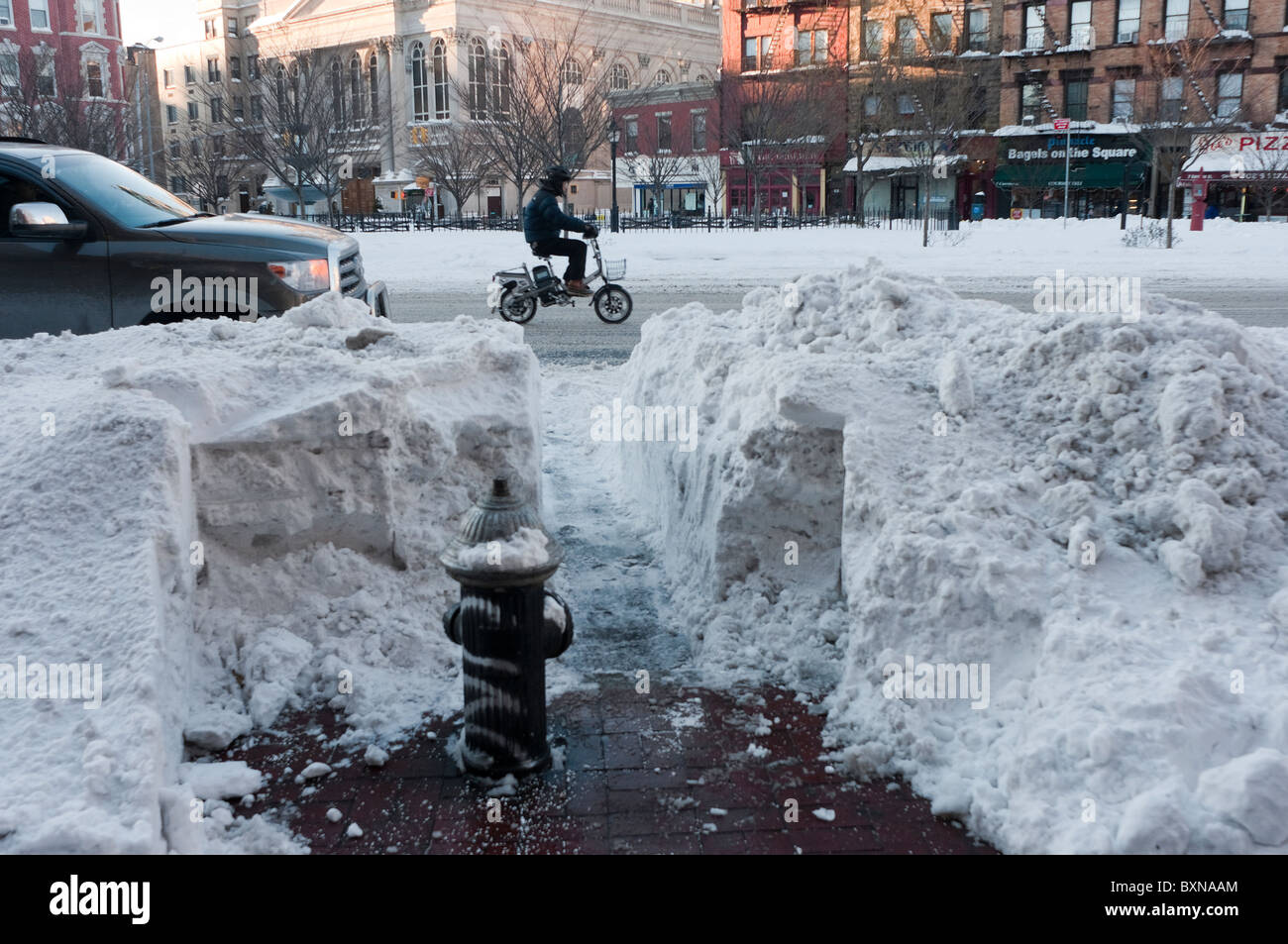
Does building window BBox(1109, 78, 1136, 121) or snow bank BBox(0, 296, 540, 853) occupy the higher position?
building window BBox(1109, 78, 1136, 121)

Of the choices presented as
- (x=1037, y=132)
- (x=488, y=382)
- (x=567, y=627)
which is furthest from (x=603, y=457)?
(x=1037, y=132)

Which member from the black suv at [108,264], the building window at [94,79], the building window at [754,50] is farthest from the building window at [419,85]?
the black suv at [108,264]

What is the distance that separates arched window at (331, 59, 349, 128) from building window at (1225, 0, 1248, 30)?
109 ft

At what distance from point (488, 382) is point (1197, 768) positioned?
3.52m

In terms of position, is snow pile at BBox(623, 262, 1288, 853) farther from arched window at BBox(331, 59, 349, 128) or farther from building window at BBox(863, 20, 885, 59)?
building window at BBox(863, 20, 885, 59)

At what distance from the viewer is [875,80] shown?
137 ft

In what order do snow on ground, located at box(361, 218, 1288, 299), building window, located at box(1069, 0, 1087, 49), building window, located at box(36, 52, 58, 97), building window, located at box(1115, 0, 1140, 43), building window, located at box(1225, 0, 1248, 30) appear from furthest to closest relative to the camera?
building window, located at box(1069, 0, 1087, 49) → building window, located at box(1115, 0, 1140, 43) → building window, located at box(1225, 0, 1248, 30) → building window, located at box(36, 52, 58, 97) → snow on ground, located at box(361, 218, 1288, 299)

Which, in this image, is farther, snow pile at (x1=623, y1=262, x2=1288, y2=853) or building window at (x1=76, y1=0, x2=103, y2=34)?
building window at (x1=76, y1=0, x2=103, y2=34)

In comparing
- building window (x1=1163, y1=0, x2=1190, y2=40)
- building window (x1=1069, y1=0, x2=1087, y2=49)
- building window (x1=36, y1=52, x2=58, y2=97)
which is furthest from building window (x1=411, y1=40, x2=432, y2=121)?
building window (x1=1163, y1=0, x2=1190, y2=40)

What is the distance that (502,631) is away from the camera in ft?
11.8

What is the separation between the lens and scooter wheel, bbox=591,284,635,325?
47.1ft

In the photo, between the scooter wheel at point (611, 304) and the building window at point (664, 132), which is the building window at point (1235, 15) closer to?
the building window at point (664, 132)

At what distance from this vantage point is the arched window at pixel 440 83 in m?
60.7

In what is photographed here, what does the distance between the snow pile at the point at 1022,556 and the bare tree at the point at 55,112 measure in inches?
1137
